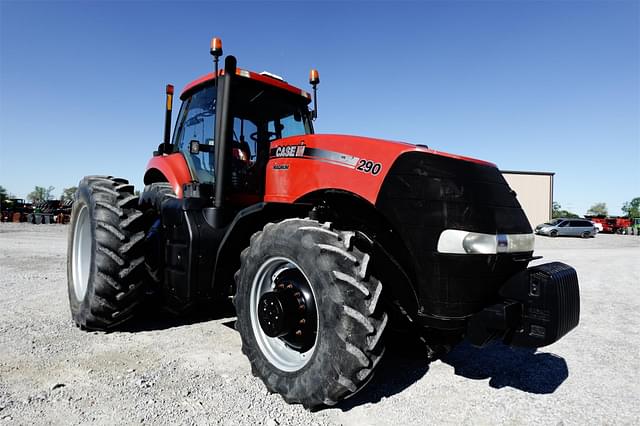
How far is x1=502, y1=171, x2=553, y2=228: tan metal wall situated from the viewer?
130ft

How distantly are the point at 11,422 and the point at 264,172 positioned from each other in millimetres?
2530

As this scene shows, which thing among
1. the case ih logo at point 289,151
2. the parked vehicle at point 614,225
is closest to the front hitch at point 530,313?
the case ih logo at point 289,151

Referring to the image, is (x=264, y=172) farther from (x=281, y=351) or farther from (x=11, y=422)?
(x=11, y=422)

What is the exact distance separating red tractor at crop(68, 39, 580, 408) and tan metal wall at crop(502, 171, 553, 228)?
136 ft

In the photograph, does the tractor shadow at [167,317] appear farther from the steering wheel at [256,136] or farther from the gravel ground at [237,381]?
the steering wheel at [256,136]

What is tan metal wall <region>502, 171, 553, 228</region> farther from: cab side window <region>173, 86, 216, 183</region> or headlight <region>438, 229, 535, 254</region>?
headlight <region>438, 229, 535, 254</region>

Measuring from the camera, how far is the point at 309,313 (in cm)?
274

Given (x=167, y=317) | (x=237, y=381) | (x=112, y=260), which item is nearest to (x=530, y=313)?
(x=237, y=381)

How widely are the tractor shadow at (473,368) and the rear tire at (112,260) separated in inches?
93.6

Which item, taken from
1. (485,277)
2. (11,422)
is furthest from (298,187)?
(11,422)

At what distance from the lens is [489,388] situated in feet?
9.90

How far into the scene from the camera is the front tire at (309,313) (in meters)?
2.33

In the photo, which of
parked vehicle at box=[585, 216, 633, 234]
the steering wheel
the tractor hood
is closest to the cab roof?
the steering wheel

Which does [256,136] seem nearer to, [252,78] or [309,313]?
[252,78]
